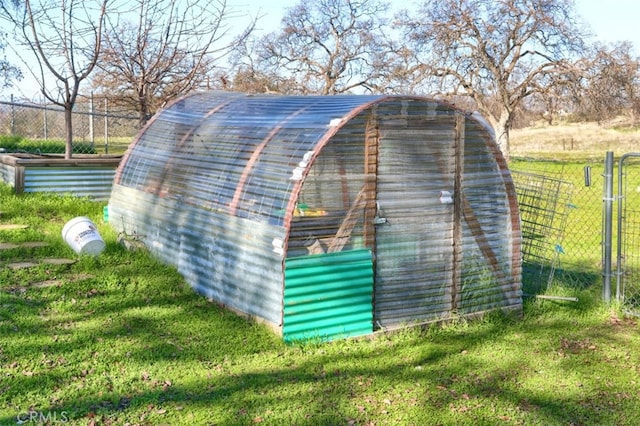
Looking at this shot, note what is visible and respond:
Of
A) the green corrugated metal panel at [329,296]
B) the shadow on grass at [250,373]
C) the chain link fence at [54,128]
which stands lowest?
the shadow on grass at [250,373]

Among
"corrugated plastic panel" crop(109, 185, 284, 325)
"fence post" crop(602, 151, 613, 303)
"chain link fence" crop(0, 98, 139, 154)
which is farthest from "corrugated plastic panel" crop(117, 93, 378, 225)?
"chain link fence" crop(0, 98, 139, 154)

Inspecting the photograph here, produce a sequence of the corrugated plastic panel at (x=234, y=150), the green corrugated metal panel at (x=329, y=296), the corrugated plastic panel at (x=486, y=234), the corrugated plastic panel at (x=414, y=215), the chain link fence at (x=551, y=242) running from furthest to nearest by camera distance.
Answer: the chain link fence at (x=551, y=242), the corrugated plastic panel at (x=486, y=234), the corrugated plastic panel at (x=414, y=215), the corrugated plastic panel at (x=234, y=150), the green corrugated metal panel at (x=329, y=296)

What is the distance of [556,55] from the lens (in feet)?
87.9

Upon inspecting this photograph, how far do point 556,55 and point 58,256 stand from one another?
23.3 metres

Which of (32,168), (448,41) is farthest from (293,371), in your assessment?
(448,41)

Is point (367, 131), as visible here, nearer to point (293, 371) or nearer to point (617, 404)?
point (293, 371)

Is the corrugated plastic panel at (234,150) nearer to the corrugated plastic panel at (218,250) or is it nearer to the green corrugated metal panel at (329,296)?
the corrugated plastic panel at (218,250)

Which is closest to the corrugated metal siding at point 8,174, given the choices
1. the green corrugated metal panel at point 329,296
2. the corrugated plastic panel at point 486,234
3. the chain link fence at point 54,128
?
the chain link fence at point 54,128

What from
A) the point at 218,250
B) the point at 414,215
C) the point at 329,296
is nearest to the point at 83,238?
the point at 218,250

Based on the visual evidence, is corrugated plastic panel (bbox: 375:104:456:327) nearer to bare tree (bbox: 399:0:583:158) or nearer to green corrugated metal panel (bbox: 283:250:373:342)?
green corrugated metal panel (bbox: 283:250:373:342)

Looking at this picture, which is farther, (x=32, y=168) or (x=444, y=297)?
(x=32, y=168)

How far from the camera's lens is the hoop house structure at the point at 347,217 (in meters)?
6.00

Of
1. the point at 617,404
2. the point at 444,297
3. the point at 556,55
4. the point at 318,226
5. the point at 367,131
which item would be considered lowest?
the point at 617,404

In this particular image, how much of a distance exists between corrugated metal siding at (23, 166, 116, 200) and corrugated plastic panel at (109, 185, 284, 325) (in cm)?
304
